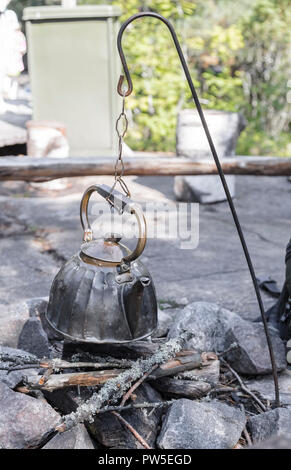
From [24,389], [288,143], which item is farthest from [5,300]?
[288,143]

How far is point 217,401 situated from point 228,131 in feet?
13.2

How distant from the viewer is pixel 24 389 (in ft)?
6.45

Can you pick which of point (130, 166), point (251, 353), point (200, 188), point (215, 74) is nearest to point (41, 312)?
point (251, 353)

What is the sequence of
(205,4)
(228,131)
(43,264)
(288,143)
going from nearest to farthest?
(43,264)
(228,131)
(288,143)
(205,4)

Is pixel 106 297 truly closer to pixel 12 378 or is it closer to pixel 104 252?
pixel 104 252

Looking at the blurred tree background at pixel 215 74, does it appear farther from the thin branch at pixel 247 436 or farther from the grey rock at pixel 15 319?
the thin branch at pixel 247 436

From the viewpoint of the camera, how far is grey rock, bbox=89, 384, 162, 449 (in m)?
1.84

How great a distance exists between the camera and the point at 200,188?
5809mm

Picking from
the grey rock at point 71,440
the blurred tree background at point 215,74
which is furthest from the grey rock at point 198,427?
the blurred tree background at point 215,74

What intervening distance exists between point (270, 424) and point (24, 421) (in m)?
0.85

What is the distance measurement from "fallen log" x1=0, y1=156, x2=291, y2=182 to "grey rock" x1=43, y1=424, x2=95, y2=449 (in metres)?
3.08

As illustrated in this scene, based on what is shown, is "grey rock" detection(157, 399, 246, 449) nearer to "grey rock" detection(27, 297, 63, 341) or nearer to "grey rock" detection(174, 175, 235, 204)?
"grey rock" detection(27, 297, 63, 341)

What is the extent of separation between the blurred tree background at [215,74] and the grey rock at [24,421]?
22.0 feet
